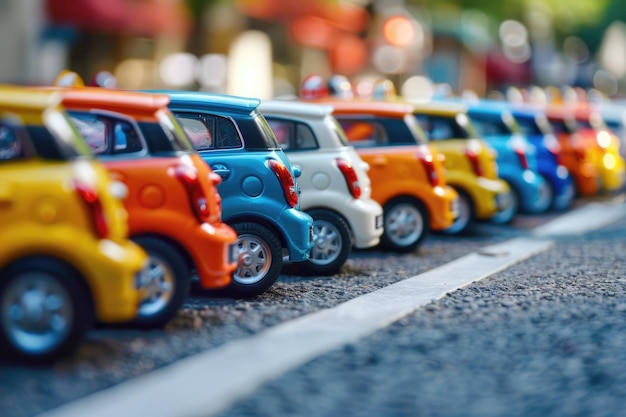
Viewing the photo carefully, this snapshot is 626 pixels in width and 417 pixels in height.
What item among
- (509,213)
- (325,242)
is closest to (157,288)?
(325,242)

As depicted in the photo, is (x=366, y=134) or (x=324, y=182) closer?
(x=324, y=182)

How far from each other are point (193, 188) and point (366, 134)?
4756 mm

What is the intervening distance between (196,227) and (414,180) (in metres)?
4.83

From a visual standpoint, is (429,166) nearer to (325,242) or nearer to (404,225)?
(404,225)

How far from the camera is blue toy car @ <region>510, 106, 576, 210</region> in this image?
56.1 feet

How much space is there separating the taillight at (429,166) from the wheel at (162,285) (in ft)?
16.3

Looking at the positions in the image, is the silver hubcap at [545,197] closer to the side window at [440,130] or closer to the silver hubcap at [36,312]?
the side window at [440,130]

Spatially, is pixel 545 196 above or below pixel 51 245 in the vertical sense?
below

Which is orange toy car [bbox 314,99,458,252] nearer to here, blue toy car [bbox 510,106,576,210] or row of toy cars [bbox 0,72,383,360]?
row of toy cars [bbox 0,72,383,360]

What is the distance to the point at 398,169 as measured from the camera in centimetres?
1205

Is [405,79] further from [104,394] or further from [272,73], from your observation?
[104,394]

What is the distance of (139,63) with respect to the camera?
28.9 m

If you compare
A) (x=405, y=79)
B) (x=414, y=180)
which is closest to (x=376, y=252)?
(x=414, y=180)

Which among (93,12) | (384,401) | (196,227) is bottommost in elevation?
(384,401)
